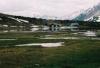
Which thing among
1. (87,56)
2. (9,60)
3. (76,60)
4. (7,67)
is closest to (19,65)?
(7,67)

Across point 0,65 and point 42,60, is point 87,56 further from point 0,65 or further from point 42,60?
point 0,65

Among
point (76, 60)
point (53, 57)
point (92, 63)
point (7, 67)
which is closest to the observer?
point (7, 67)

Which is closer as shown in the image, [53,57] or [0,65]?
[0,65]

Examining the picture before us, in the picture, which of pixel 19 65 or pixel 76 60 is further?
pixel 76 60

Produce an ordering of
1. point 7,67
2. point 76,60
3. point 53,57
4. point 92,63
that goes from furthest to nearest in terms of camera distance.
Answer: point 53,57, point 76,60, point 92,63, point 7,67

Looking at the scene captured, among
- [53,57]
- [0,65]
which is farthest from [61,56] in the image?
[0,65]

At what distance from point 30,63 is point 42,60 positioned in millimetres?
4207

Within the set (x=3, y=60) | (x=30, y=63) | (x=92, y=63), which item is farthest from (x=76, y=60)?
(x=3, y=60)

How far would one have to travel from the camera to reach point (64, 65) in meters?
54.4

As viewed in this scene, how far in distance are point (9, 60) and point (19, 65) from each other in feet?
21.1

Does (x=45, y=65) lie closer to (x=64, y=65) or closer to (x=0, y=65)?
(x=64, y=65)

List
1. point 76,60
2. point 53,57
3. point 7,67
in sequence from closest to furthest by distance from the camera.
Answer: point 7,67 → point 76,60 → point 53,57

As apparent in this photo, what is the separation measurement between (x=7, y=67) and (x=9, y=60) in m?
7.72

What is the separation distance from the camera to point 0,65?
54000mm
